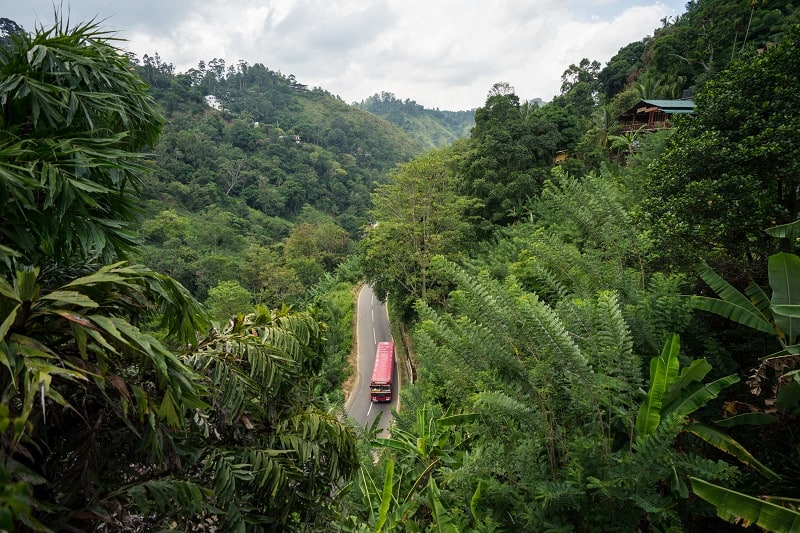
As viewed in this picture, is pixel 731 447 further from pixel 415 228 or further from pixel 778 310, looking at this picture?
pixel 415 228

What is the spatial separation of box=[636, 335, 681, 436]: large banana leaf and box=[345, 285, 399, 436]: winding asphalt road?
8.66m

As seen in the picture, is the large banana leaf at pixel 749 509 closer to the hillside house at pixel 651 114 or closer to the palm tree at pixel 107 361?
the palm tree at pixel 107 361

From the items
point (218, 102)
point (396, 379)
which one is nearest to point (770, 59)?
point (396, 379)

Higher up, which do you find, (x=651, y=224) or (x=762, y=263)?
(x=651, y=224)

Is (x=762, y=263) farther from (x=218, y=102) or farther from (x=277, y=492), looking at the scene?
(x=218, y=102)

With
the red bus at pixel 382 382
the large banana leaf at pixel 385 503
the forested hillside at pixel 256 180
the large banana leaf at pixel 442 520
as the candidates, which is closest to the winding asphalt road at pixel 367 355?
the red bus at pixel 382 382

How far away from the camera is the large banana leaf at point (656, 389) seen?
3.54 metres

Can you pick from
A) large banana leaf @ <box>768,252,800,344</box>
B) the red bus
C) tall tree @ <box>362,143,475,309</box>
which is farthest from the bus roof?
large banana leaf @ <box>768,252,800,344</box>

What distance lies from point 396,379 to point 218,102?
7700 cm

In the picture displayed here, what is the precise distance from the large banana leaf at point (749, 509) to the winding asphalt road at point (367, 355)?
29.7ft

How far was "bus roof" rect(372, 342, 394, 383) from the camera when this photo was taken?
640 inches

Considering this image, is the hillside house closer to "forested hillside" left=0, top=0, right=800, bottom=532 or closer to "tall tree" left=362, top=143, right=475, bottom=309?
"tall tree" left=362, top=143, right=475, bottom=309

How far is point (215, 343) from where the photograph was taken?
273 cm

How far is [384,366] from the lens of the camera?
1684 cm
